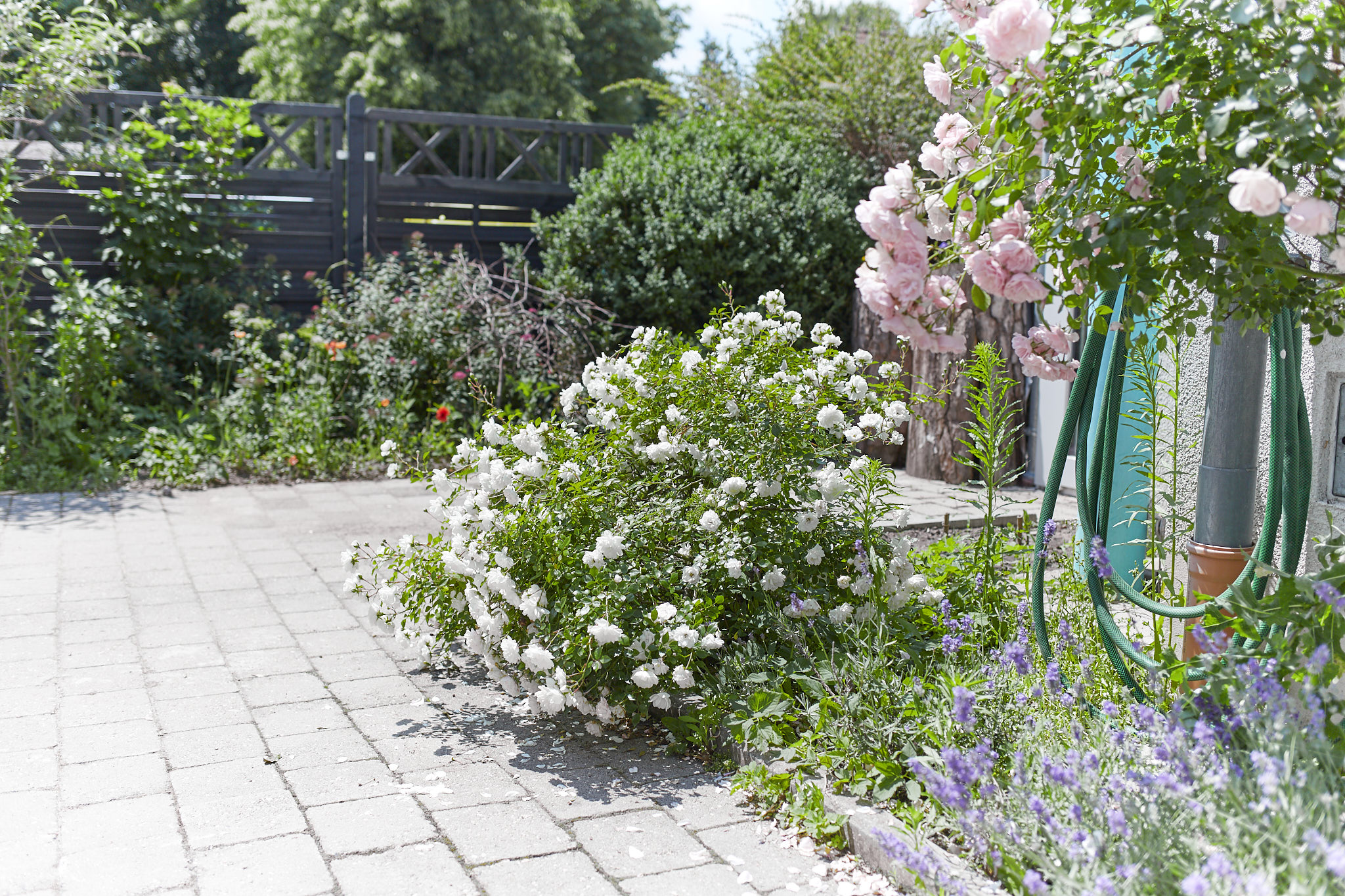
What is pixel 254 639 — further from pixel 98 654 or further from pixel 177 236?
pixel 177 236

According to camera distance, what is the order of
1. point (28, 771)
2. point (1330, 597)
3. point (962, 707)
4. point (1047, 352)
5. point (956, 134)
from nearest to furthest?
point (1330, 597)
point (962, 707)
point (956, 134)
point (1047, 352)
point (28, 771)

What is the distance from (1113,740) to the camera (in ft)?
7.25

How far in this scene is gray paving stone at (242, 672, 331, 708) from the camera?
3.36m

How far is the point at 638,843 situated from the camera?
249 centimetres

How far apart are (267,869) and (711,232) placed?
18.1 feet

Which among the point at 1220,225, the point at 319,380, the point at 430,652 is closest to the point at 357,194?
the point at 319,380

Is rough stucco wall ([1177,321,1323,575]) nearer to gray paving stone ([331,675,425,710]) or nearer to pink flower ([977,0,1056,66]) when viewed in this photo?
pink flower ([977,0,1056,66])

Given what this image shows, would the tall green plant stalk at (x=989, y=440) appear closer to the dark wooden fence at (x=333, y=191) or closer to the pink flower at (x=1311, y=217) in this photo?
the pink flower at (x=1311, y=217)

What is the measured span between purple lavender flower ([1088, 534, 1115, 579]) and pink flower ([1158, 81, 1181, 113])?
93 cm

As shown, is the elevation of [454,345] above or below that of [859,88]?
below

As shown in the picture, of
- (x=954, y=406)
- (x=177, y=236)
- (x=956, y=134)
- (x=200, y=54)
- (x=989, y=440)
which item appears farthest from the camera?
(x=200, y=54)

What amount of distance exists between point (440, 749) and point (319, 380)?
15.2 ft

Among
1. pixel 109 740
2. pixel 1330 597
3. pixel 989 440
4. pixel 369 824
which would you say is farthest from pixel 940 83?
pixel 109 740

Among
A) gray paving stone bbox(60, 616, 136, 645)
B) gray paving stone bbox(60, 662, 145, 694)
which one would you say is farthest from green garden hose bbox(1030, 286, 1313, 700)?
gray paving stone bbox(60, 616, 136, 645)
